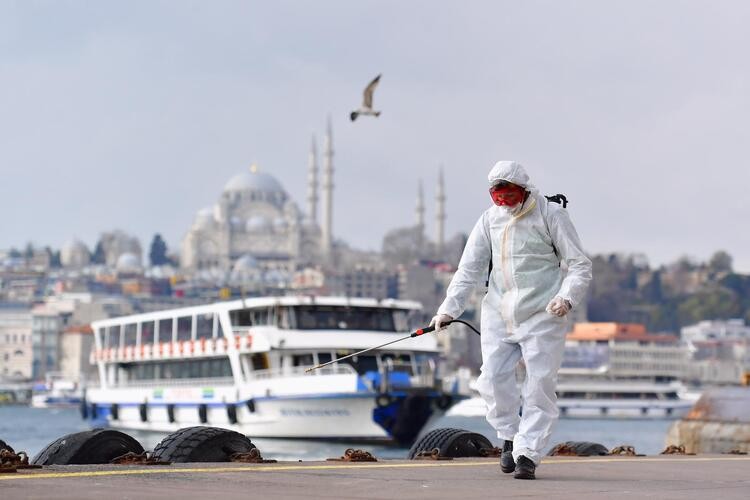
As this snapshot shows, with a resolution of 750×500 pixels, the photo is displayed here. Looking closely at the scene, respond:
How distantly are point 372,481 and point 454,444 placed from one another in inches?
75.6

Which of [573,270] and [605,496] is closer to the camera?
[605,496]

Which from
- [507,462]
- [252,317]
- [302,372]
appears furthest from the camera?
[252,317]

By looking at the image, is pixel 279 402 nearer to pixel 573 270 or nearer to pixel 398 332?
pixel 398 332

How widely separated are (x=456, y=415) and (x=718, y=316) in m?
99.0

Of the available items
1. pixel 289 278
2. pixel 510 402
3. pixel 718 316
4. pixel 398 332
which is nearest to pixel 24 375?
pixel 289 278

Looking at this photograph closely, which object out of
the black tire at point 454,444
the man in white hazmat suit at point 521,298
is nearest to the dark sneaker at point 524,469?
the man in white hazmat suit at point 521,298

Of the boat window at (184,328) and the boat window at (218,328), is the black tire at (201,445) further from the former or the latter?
the boat window at (184,328)

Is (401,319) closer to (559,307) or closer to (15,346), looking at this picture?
(559,307)

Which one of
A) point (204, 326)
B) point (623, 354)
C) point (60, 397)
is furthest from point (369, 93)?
point (623, 354)

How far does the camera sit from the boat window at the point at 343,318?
32.3 metres

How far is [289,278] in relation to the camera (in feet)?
627

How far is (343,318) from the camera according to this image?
107 feet

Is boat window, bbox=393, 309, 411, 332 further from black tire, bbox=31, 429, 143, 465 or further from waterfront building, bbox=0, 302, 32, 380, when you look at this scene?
→ waterfront building, bbox=0, 302, 32, 380

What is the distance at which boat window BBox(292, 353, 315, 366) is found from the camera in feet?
106
